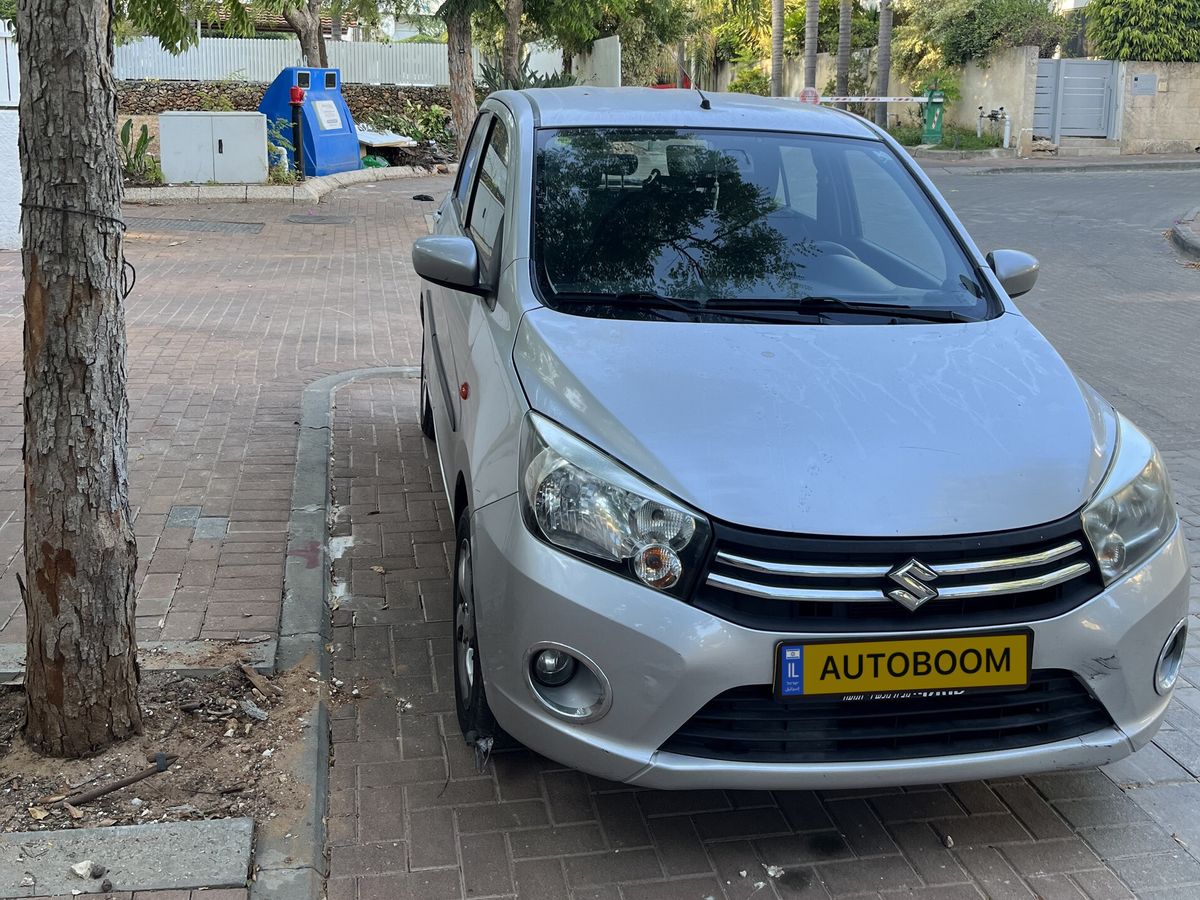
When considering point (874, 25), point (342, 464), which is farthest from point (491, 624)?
point (874, 25)

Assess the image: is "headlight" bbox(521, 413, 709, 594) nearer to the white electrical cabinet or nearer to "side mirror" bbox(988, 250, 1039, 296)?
"side mirror" bbox(988, 250, 1039, 296)

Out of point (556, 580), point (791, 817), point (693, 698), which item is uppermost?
point (556, 580)

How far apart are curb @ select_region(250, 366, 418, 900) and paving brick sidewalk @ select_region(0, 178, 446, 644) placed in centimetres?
8

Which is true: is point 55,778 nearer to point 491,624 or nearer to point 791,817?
point 491,624

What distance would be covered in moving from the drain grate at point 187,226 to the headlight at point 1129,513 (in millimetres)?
12658

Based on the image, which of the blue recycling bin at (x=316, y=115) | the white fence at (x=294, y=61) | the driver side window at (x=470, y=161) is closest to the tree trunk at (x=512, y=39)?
the blue recycling bin at (x=316, y=115)

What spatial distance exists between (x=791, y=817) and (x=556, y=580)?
1.01 metres

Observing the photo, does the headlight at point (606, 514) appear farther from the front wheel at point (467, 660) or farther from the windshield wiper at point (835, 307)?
the windshield wiper at point (835, 307)

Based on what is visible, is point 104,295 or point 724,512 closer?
point 724,512

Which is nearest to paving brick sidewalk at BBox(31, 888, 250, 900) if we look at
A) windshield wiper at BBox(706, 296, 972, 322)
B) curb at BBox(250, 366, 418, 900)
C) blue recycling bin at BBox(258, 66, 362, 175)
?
curb at BBox(250, 366, 418, 900)

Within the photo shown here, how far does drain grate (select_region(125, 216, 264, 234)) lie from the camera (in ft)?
46.8

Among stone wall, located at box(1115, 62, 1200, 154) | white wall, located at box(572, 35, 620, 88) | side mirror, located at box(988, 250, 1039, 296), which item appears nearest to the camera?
side mirror, located at box(988, 250, 1039, 296)

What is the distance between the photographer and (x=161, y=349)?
8.24 metres

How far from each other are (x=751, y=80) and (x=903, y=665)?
41.1 meters
